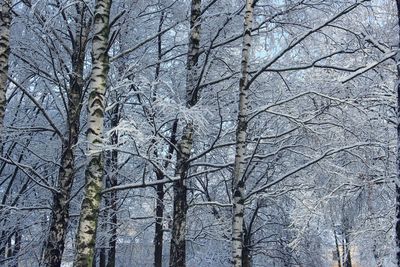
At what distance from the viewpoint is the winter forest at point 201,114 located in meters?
5.96

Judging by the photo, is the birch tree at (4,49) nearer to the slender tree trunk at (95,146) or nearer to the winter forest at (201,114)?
the winter forest at (201,114)

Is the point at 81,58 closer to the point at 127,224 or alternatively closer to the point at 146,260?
the point at 127,224

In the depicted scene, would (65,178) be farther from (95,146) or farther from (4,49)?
(95,146)

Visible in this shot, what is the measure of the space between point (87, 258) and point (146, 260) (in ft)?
44.5

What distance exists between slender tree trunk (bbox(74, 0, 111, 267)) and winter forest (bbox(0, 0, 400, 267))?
2 centimetres

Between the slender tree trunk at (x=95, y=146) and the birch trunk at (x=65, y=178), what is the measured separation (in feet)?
4.73

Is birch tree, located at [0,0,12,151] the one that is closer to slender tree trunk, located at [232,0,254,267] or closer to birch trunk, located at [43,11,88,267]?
birch trunk, located at [43,11,88,267]

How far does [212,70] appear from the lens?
9.31 m

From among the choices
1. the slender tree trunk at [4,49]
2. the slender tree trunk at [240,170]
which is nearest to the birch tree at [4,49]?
the slender tree trunk at [4,49]

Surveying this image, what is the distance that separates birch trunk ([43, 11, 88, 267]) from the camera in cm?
739

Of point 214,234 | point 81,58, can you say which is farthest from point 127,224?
point 81,58

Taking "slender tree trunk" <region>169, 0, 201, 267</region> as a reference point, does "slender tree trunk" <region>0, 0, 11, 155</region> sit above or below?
above

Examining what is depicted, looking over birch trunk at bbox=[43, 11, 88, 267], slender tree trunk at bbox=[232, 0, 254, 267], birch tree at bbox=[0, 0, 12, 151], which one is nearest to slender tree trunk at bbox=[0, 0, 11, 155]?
birch tree at bbox=[0, 0, 12, 151]

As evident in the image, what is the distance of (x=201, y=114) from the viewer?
210 inches
